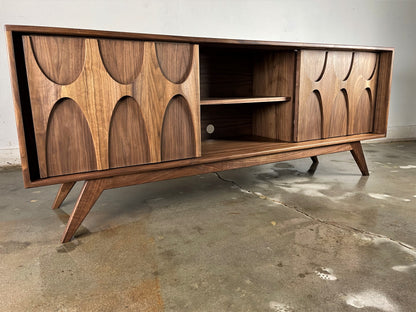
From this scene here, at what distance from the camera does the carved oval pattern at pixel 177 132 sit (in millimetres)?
1219

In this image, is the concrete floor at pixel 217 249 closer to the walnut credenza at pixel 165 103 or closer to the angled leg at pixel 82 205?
the angled leg at pixel 82 205

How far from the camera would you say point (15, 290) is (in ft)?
2.72

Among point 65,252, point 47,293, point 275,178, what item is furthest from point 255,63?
point 47,293

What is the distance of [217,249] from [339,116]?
3.45 feet

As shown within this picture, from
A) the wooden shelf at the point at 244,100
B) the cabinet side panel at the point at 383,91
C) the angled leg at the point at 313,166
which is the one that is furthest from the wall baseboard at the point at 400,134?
the wooden shelf at the point at 244,100

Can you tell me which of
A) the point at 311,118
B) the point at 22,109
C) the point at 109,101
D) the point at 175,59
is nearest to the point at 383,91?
the point at 311,118

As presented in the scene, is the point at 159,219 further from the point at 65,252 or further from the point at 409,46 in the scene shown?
the point at 409,46

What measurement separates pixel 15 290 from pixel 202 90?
121 cm

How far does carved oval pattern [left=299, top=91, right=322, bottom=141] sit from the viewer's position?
1562 mm

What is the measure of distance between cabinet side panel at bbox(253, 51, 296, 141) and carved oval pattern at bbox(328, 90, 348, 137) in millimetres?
247

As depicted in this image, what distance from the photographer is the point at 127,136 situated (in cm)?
115

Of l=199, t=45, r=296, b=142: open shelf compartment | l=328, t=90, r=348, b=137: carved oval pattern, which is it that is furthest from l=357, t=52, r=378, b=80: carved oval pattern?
l=199, t=45, r=296, b=142: open shelf compartment

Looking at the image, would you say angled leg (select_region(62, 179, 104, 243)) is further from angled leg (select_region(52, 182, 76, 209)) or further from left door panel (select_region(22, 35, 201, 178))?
angled leg (select_region(52, 182, 76, 209))

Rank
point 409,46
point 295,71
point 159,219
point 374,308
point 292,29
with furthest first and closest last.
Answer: point 409,46 → point 292,29 → point 295,71 → point 159,219 → point 374,308
